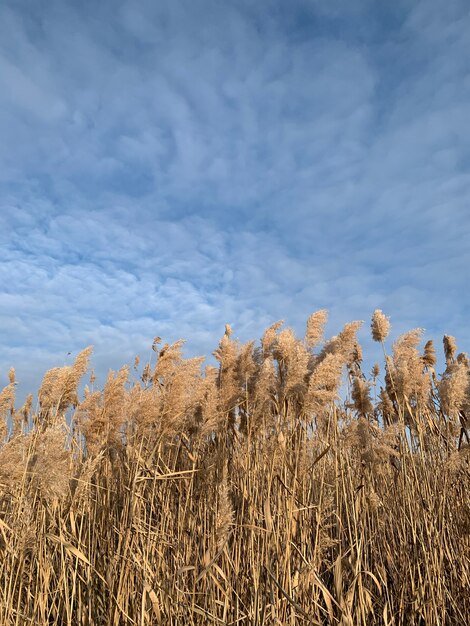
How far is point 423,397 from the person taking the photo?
394cm

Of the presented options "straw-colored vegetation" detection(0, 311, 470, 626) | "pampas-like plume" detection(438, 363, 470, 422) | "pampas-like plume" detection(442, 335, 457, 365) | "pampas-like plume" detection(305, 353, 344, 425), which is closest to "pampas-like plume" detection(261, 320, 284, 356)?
"straw-colored vegetation" detection(0, 311, 470, 626)

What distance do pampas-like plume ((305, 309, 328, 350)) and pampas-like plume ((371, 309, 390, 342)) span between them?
89 cm

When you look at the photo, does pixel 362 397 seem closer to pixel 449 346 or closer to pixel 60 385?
pixel 60 385

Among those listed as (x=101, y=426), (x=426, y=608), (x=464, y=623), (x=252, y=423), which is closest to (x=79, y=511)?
(x=101, y=426)

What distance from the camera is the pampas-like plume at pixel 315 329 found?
3455mm

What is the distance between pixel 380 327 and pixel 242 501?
1885mm

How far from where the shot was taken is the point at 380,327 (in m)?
4.20

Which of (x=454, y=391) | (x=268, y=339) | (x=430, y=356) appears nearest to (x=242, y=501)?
(x=268, y=339)

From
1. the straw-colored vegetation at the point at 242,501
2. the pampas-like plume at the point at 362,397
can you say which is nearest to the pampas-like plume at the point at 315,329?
the straw-colored vegetation at the point at 242,501

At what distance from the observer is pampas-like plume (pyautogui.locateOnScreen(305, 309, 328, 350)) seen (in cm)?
346

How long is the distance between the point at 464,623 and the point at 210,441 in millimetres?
1870

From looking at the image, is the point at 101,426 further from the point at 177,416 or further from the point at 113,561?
the point at 113,561

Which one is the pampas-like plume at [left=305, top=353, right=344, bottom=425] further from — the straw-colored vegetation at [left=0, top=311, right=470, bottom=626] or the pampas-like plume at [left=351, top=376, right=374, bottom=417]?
the pampas-like plume at [left=351, top=376, right=374, bottom=417]

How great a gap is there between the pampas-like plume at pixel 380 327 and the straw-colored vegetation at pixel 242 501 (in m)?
0.19
